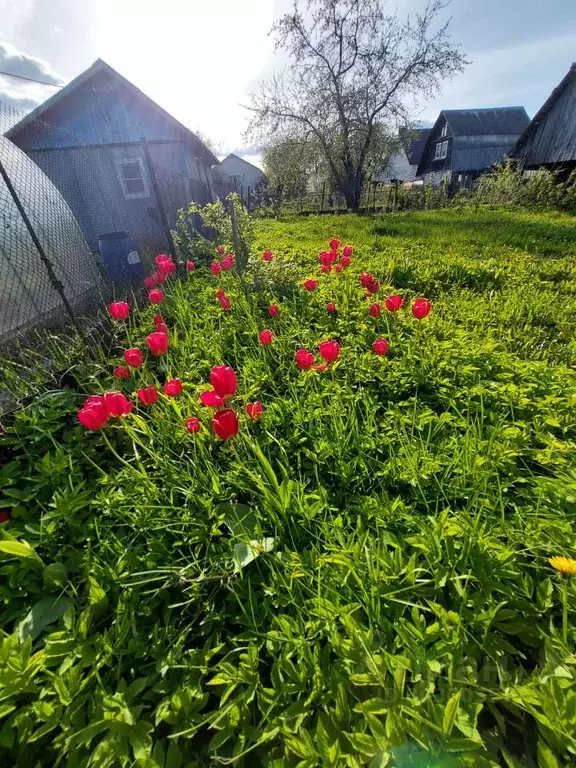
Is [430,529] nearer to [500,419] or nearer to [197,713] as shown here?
[500,419]

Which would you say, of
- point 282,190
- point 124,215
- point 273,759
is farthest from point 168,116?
point 282,190

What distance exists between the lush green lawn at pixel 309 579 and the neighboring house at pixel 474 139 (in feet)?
106

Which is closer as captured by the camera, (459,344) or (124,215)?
(459,344)

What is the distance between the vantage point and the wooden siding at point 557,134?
1261 cm

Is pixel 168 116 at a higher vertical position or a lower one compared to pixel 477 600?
higher

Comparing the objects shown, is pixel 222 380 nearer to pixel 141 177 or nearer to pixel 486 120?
pixel 141 177

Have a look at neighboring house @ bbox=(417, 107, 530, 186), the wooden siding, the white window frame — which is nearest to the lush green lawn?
the white window frame

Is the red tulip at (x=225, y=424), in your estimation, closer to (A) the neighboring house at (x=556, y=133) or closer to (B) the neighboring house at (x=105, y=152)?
(B) the neighboring house at (x=105, y=152)

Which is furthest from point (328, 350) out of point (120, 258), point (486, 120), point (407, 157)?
point (407, 157)

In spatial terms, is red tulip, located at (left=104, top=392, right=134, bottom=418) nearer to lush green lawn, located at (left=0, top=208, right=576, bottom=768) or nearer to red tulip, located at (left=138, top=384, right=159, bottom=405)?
red tulip, located at (left=138, top=384, right=159, bottom=405)

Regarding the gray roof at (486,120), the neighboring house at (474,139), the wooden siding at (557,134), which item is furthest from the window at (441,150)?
the wooden siding at (557,134)

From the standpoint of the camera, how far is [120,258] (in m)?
5.43

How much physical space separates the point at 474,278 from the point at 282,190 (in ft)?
86.4

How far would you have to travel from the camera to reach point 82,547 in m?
1.40
